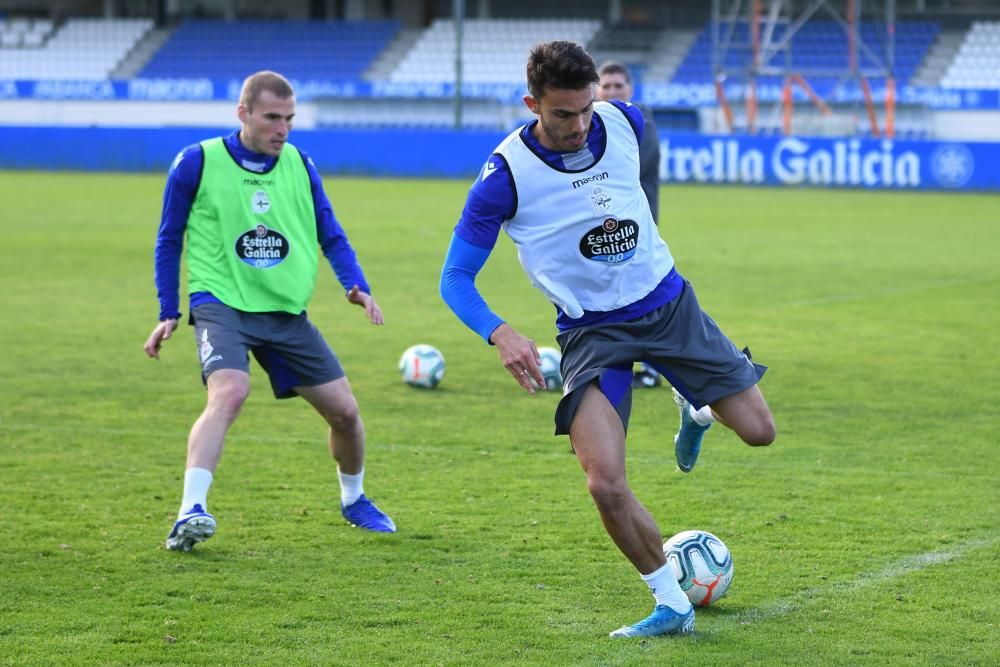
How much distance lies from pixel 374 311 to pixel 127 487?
1.77 metres

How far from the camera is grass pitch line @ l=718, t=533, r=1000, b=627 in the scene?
543 cm

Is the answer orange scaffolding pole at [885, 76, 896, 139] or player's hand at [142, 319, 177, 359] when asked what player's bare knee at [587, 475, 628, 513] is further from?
orange scaffolding pole at [885, 76, 896, 139]

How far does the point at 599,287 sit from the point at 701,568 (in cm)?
113

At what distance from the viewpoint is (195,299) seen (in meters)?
Answer: 6.66

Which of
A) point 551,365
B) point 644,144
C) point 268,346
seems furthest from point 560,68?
point 551,365

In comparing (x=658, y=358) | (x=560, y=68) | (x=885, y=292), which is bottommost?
(x=885, y=292)

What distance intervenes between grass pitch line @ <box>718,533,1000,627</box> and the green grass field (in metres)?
0.02

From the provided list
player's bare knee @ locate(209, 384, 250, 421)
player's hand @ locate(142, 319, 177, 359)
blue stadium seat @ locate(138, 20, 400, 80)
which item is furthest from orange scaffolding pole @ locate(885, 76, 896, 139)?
player's bare knee @ locate(209, 384, 250, 421)

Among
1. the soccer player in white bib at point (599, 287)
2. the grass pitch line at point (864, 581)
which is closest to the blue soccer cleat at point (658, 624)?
the soccer player in white bib at point (599, 287)

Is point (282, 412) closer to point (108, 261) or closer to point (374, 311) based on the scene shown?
point (374, 311)

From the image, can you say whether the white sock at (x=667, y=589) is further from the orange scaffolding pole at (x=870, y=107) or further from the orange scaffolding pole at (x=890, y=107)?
the orange scaffolding pole at (x=870, y=107)

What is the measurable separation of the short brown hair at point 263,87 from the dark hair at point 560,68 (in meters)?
1.75

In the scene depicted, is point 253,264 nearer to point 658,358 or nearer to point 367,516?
point 367,516

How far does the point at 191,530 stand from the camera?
6148 millimetres
